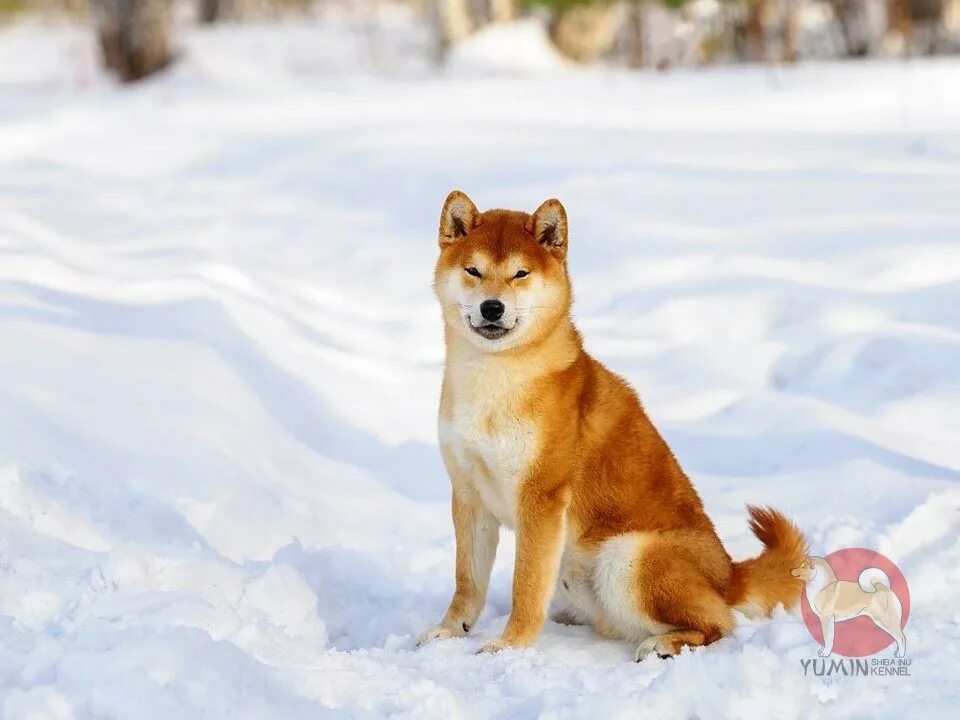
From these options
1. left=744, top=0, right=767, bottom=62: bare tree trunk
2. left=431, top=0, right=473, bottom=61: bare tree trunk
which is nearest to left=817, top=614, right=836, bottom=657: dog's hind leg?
left=744, top=0, right=767, bottom=62: bare tree trunk

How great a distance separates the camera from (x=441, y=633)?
3.62m

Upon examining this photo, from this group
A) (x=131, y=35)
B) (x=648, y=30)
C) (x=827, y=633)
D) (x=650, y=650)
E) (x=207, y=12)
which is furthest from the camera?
(x=207, y=12)

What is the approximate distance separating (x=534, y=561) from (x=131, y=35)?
44.9ft

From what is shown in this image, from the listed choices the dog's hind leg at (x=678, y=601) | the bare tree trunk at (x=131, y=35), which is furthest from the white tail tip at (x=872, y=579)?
the bare tree trunk at (x=131, y=35)

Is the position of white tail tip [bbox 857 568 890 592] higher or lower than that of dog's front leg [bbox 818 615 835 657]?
lower

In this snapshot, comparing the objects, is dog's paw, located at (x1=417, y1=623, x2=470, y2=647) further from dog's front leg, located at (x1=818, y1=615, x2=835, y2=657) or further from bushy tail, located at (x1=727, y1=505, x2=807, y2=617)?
dog's front leg, located at (x1=818, y1=615, x2=835, y2=657)

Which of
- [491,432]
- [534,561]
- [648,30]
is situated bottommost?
[534,561]

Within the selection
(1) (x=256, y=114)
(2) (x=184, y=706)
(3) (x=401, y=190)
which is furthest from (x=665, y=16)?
(2) (x=184, y=706)

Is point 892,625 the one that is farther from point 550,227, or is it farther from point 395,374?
point 395,374

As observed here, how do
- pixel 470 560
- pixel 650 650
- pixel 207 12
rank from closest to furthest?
pixel 650 650, pixel 470 560, pixel 207 12

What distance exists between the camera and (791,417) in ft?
17.1

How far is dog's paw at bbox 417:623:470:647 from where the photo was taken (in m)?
3.59

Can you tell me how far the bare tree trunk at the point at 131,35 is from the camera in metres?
15.4

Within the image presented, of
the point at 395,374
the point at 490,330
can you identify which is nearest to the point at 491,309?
the point at 490,330
